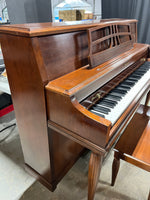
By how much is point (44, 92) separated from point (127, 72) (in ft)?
2.66

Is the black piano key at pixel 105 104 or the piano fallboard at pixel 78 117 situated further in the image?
the black piano key at pixel 105 104

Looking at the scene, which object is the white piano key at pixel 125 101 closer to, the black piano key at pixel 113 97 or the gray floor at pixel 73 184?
the black piano key at pixel 113 97

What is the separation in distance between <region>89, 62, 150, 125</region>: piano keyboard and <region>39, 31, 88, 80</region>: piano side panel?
29 cm

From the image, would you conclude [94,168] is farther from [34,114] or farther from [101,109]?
[34,114]

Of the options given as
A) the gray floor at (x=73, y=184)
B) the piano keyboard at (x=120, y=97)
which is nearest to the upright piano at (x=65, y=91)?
the piano keyboard at (x=120, y=97)

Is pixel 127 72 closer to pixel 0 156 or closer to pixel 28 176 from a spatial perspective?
pixel 28 176

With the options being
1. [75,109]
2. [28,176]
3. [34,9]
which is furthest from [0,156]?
[34,9]

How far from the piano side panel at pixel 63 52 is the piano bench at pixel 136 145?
609 millimetres

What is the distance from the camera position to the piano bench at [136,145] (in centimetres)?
93

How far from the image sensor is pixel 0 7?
284cm

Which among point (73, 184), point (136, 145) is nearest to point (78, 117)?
point (136, 145)

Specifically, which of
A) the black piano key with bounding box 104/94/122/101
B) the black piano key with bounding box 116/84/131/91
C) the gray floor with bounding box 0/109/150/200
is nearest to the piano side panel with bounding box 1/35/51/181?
the gray floor with bounding box 0/109/150/200

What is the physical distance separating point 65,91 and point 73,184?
3.14ft

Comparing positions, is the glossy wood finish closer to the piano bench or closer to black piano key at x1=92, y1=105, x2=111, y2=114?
black piano key at x1=92, y1=105, x2=111, y2=114
